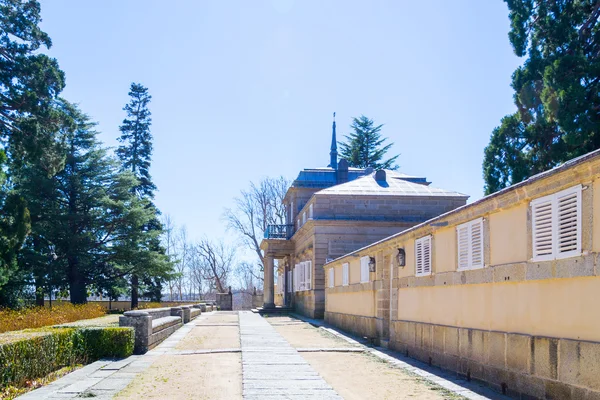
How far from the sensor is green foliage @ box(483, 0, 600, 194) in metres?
21.1

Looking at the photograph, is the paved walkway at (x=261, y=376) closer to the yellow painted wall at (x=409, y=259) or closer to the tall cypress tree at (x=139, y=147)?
the yellow painted wall at (x=409, y=259)

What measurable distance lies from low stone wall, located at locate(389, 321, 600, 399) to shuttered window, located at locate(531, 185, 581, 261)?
3.46ft

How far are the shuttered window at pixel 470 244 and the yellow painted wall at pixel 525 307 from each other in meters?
0.39

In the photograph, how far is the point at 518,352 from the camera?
860cm

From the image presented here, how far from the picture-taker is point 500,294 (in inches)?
367

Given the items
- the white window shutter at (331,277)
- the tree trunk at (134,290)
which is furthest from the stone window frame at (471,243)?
the tree trunk at (134,290)

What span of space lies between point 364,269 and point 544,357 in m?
11.4

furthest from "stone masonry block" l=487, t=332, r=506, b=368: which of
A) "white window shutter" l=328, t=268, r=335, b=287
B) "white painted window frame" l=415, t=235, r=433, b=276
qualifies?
"white window shutter" l=328, t=268, r=335, b=287

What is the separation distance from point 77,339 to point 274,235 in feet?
105

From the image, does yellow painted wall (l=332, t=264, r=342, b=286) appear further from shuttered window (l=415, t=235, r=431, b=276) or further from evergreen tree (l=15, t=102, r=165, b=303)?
evergreen tree (l=15, t=102, r=165, b=303)

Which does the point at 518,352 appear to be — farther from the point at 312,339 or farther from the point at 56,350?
the point at 312,339

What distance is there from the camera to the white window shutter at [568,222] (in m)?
7.25

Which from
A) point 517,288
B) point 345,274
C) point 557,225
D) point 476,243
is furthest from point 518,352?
point 345,274

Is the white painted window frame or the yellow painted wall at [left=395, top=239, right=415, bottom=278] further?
the yellow painted wall at [left=395, top=239, right=415, bottom=278]
